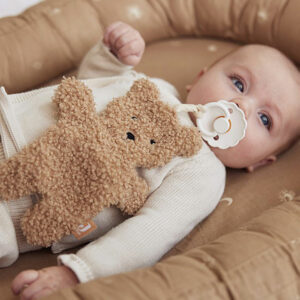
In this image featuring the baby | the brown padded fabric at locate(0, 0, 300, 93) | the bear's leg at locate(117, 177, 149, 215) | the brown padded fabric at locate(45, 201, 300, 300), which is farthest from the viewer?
the brown padded fabric at locate(0, 0, 300, 93)

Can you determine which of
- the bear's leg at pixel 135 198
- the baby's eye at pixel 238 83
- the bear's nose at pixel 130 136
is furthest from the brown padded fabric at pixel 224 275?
the baby's eye at pixel 238 83

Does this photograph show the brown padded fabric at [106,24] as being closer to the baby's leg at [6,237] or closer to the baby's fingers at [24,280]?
the baby's leg at [6,237]

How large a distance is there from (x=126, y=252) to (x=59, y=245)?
20 cm

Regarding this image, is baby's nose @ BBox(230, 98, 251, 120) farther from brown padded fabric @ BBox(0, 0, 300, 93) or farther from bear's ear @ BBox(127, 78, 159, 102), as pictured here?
brown padded fabric @ BBox(0, 0, 300, 93)

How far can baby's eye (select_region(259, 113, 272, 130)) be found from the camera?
102 centimetres

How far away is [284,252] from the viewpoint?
677 millimetres

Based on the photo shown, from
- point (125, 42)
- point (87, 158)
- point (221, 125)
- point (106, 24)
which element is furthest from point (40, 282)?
point (106, 24)

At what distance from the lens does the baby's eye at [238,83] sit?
1025 millimetres

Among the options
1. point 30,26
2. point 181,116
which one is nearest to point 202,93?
point 181,116

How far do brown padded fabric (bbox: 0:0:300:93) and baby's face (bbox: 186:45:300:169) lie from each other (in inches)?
7.8

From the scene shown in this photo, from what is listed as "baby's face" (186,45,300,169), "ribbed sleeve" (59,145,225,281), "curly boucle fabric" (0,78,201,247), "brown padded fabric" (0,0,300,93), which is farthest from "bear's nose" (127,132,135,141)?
"brown padded fabric" (0,0,300,93)

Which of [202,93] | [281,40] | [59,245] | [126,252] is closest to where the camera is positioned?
[126,252]

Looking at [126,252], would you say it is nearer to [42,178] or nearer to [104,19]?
[42,178]

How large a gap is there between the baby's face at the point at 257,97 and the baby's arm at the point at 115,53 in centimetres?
20
